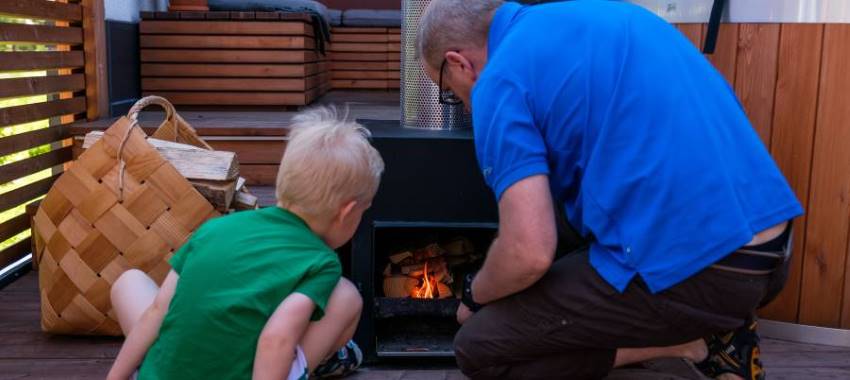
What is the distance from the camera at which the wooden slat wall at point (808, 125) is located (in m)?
2.87

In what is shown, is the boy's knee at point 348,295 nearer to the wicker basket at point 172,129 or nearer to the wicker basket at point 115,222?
the wicker basket at point 115,222

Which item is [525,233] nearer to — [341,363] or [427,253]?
[341,363]

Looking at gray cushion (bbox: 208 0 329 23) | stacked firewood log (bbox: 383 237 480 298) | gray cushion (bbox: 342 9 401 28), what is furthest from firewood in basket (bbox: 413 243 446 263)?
gray cushion (bbox: 342 9 401 28)

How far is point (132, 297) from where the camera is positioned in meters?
2.08

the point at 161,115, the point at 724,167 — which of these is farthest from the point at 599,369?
the point at 161,115

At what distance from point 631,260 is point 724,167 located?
0.82ft

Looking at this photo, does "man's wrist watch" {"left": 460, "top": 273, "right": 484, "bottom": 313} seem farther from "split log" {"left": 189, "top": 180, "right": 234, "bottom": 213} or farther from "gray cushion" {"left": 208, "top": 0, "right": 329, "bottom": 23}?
"gray cushion" {"left": 208, "top": 0, "right": 329, "bottom": 23}

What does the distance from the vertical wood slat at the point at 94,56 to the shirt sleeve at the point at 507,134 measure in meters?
2.99

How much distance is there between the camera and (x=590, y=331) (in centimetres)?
202

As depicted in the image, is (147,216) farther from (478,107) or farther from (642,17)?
(642,17)

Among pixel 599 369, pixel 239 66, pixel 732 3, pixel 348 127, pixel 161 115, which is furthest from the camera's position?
pixel 239 66

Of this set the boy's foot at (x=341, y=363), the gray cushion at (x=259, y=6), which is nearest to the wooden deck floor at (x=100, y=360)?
the boy's foot at (x=341, y=363)

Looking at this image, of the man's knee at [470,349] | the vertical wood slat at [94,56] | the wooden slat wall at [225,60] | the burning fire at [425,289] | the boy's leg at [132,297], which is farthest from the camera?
the wooden slat wall at [225,60]

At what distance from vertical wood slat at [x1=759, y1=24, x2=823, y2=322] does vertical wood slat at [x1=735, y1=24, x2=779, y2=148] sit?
2 centimetres
